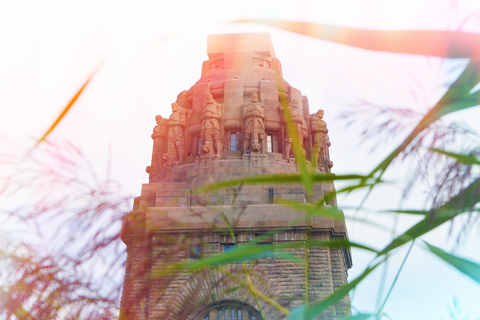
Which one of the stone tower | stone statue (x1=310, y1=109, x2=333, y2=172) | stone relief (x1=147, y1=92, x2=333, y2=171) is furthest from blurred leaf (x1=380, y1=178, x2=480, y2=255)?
stone statue (x1=310, y1=109, x2=333, y2=172)

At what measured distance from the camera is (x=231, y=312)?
1973 centimetres

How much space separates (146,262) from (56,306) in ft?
1.34

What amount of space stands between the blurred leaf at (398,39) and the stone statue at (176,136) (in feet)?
73.6

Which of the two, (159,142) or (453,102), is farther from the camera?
(159,142)

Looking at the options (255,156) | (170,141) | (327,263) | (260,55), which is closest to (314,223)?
(327,263)

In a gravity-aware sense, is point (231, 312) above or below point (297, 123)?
below

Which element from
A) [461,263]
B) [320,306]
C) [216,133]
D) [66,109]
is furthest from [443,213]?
[216,133]

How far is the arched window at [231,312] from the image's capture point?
19500 mm

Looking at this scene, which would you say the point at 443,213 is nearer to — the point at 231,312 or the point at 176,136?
the point at 231,312

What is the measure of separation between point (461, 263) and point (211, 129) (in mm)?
22372

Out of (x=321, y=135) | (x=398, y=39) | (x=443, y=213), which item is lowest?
(x=443, y=213)

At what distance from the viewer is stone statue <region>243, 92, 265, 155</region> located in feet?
77.2

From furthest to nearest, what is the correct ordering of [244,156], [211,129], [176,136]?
[176,136] < [211,129] < [244,156]

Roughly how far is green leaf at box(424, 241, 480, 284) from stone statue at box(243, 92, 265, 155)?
21751 millimetres
